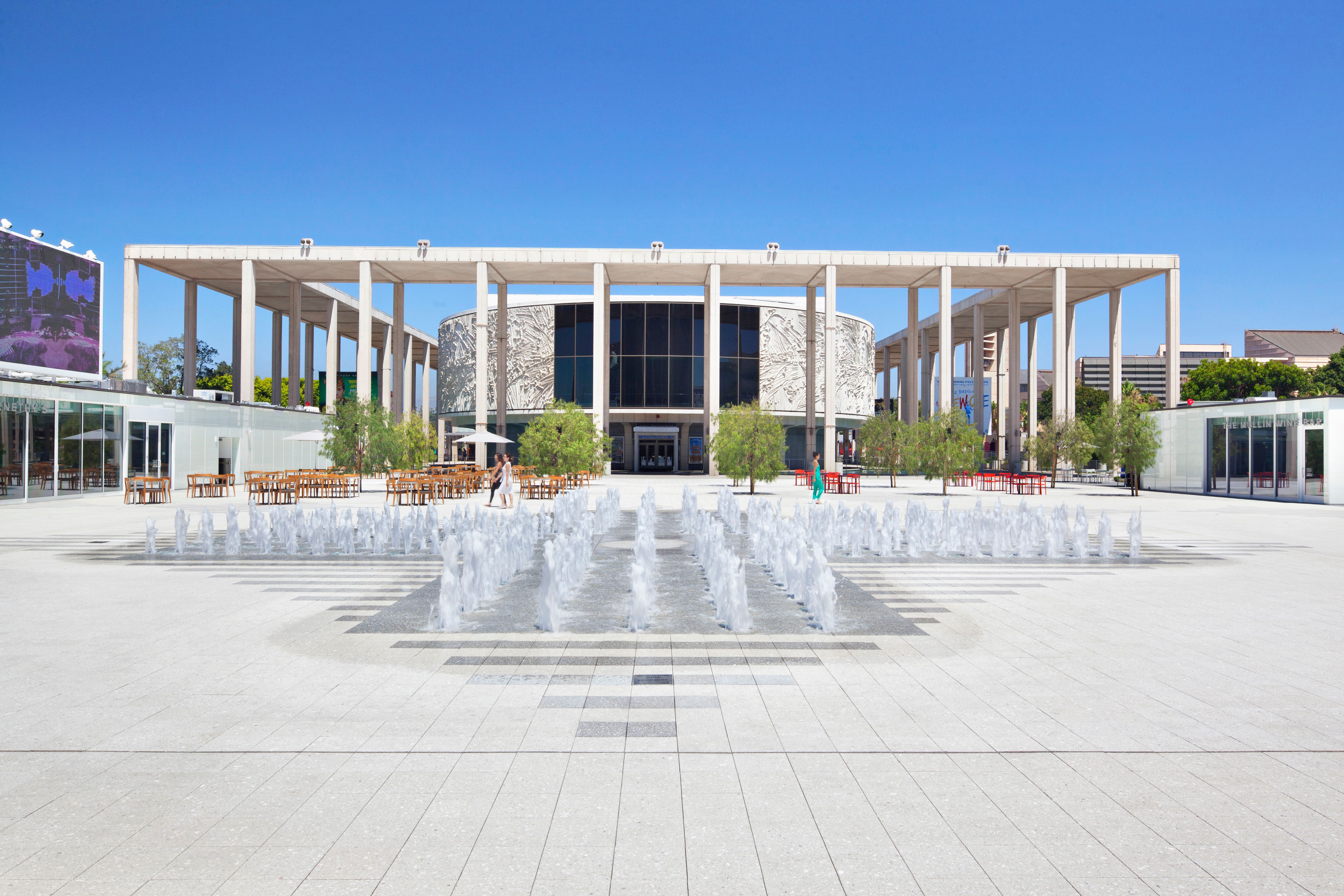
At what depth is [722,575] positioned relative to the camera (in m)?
8.84

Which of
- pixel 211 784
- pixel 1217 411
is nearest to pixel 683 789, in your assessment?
pixel 211 784

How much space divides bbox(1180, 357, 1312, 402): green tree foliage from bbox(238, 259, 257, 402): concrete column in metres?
73.4

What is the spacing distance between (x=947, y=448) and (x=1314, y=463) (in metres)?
11.8

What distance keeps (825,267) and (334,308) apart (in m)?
33.0

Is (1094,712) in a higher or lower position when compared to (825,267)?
lower

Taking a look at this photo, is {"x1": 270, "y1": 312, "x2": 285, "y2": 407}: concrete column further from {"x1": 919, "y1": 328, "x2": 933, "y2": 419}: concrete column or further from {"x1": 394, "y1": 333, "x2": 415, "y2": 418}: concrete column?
{"x1": 919, "y1": 328, "x2": 933, "y2": 419}: concrete column

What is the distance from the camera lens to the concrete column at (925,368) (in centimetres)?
6875

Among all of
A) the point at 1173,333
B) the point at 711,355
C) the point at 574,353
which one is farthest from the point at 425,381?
the point at 1173,333

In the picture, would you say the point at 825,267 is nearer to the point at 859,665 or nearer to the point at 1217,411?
the point at 1217,411

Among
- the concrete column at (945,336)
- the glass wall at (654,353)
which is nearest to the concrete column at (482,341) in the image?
the glass wall at (654,353)

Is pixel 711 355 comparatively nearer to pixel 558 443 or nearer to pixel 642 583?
pixel 558 443

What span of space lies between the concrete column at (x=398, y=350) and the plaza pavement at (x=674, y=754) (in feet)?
145

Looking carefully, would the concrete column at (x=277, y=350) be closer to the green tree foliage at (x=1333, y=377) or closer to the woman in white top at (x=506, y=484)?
the woman in white top at (x=506, y=484)

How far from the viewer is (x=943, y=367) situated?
1965 inches
